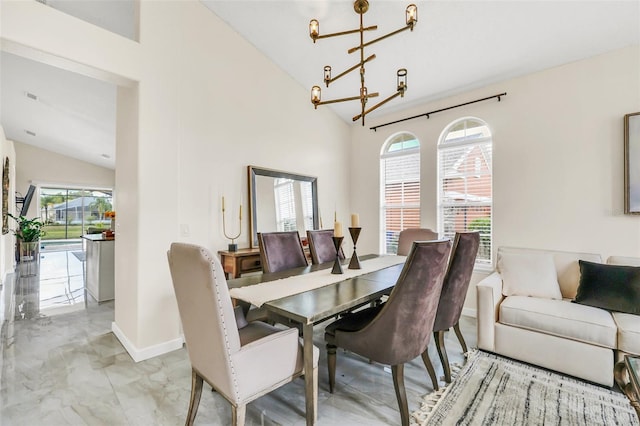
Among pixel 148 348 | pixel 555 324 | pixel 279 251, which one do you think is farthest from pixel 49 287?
pixel 555 324

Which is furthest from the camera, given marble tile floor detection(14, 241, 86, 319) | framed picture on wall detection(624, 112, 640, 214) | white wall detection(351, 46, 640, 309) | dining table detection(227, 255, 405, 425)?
marble tile floor detection(14, 241, 86, 319)

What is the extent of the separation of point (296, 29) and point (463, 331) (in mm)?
3769

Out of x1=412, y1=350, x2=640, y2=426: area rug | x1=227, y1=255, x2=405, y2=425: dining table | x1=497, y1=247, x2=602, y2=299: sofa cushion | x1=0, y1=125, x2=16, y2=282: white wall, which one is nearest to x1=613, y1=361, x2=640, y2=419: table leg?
x1=412, y1=350, x2=640, y2=426: area rug

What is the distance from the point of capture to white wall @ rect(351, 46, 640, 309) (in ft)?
8.98

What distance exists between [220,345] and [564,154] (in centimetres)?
371

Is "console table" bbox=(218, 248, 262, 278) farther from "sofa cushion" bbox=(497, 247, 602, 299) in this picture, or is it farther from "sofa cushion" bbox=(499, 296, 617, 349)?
"sofa cushion" bbox=(497, 247, 602, 299)

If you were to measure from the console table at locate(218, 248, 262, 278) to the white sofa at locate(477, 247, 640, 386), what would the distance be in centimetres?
226

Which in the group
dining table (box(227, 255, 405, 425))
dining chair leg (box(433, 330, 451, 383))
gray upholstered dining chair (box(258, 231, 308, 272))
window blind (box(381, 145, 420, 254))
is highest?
window blind (box(381, 145, 420, 254))

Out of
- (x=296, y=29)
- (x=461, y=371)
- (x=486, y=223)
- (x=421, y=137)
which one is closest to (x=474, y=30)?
(x=421, y=137)

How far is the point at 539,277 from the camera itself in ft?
8.94

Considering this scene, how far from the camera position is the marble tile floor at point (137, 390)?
68.3 inches

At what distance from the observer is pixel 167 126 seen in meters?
2.57

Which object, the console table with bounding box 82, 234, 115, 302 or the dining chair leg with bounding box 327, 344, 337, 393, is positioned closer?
the dining chair leg with bounding box 327, 344, 337, 393

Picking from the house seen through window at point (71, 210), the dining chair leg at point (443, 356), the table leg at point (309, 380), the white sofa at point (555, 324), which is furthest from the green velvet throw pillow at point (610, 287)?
the house seen through window at point (71, 210)
